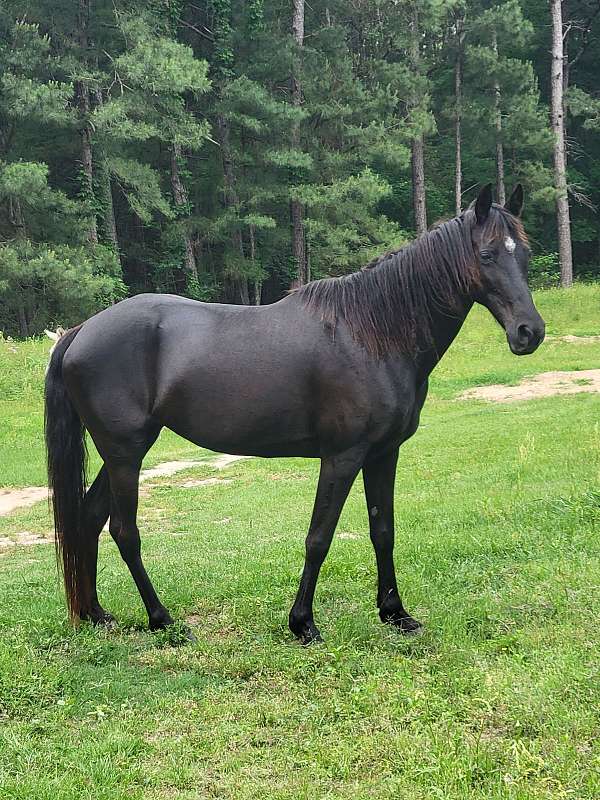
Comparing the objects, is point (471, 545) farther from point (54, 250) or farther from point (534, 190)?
point (534, 190)

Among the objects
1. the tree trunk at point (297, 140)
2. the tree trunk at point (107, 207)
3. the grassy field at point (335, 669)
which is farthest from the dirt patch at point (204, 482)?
the tree trunk at point (297, 140)

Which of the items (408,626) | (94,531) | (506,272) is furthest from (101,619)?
(506,272)

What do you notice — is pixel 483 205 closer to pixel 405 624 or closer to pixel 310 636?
pixel 405 624

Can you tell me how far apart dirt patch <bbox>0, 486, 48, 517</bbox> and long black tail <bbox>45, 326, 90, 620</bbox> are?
5180 millimetres

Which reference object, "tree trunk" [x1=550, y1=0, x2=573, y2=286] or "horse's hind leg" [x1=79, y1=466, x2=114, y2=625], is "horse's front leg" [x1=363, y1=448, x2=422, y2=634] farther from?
"tree trunk" [x1=550, y1=0, x2=573, y2=286]

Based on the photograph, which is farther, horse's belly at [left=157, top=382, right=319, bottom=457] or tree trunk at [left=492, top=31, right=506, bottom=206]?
tree trunk at [left=492, top=31, right=506, bottom=206]

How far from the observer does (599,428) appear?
867cm

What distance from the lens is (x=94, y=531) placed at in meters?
4.45

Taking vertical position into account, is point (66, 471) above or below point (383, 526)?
above

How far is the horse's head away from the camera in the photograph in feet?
11.7

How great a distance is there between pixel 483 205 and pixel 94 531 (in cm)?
292

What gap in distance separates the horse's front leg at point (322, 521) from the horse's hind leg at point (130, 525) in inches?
33.5

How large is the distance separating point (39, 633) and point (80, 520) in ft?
2.20

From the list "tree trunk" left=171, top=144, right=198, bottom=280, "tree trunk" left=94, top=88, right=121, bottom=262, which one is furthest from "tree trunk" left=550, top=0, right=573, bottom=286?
"tree trunk" left=94, top=88, right=121, bottom=262
